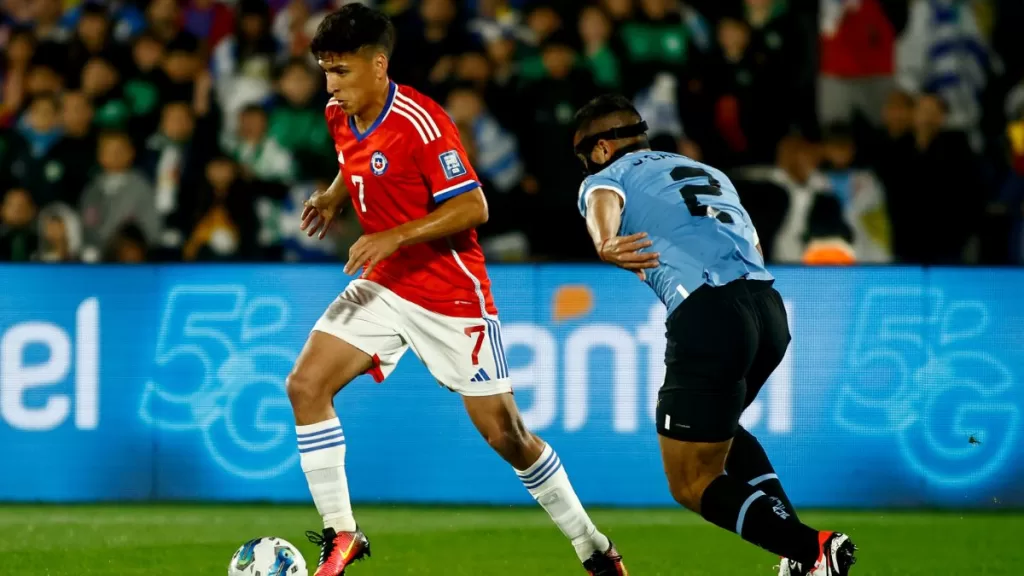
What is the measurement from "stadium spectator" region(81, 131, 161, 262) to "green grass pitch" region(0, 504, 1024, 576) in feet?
7.65

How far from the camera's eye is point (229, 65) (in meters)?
11.9

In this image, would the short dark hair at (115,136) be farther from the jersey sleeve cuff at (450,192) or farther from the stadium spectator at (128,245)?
the jersey sleeve cuff at (450,192)

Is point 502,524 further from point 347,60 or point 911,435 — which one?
point 347,60

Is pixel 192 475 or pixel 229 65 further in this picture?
pixel 229 65

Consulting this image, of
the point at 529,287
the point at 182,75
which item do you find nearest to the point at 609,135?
the point at 529,287

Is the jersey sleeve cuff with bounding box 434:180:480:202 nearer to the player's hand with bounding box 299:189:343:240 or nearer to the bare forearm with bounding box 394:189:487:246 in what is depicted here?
the bare forearm with bounding box 394:189:487:246

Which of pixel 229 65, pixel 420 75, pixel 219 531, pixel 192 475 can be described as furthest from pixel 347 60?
pixel 229 65

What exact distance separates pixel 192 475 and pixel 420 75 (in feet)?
11.4

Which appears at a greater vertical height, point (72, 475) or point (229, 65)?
point (229, 65)

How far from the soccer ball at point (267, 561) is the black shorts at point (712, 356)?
145 cm

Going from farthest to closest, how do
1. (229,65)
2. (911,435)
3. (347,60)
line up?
(229,65) → (911,435) → (347,60)

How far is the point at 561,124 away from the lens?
404 inches

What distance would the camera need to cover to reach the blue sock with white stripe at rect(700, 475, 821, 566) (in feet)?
16.8

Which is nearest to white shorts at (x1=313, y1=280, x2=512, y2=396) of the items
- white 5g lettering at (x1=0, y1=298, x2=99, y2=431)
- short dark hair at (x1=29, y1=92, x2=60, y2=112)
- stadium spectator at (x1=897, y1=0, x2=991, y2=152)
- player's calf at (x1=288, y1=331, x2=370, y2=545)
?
player's calf at (x1=288, y1=331, x2=370, y2=545)
